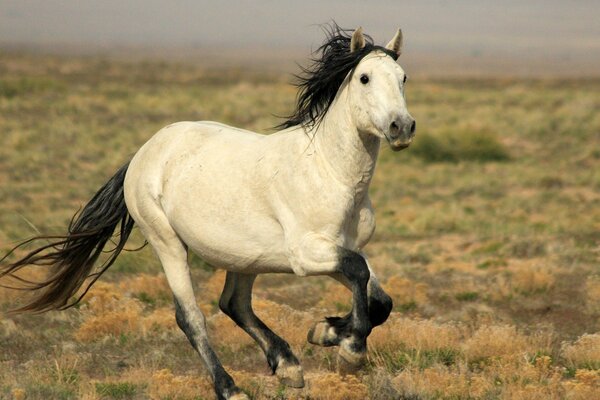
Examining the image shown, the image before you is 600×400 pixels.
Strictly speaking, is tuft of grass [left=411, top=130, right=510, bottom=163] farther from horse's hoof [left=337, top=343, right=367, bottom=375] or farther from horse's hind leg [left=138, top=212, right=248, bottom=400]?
horse's hoof [left=337, top=343, right=367, bottom=375]

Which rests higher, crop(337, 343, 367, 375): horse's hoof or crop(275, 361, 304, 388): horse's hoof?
crop(337, 343, 367, 375): horse's hoof

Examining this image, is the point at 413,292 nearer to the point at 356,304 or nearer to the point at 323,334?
the point at 323,334

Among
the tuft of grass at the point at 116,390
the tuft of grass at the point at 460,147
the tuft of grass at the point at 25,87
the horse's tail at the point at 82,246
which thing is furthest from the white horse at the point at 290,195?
the tuft of grass at the point at 25,87

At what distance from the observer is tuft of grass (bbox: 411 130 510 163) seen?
26906mm

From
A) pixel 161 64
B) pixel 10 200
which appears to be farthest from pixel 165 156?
pixel 161 64

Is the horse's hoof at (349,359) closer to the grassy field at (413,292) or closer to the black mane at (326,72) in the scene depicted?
the grassy field at (413,292)

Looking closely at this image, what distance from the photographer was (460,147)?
27297mm

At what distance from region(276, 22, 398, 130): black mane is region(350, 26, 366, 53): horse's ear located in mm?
27

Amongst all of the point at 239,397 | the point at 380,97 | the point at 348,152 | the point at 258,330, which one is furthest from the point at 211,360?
the point at 380,97

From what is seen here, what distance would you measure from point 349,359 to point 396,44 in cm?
196

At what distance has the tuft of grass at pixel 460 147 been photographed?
26.9 meters

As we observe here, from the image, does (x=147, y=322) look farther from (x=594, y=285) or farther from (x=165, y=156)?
(x=594, y=285)

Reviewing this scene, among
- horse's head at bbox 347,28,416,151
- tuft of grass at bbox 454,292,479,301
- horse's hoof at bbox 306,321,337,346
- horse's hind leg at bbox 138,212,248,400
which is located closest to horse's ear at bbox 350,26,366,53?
horse's head at bbox 347,28,416,151

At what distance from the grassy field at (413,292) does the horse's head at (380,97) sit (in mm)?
1708
